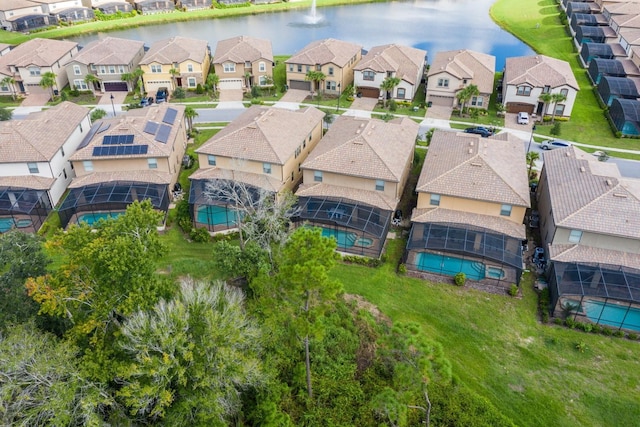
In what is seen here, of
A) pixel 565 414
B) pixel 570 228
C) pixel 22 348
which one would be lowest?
pixel 565 414

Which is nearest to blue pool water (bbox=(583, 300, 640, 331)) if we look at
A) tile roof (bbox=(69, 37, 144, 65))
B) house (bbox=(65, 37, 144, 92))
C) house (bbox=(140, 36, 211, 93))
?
house (bbox=(140, 36, 211, 93))

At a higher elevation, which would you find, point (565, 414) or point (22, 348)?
point (22, 348)

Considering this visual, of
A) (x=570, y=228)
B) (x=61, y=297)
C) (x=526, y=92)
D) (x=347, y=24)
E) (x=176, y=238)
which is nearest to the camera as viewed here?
(x=61, y=297)

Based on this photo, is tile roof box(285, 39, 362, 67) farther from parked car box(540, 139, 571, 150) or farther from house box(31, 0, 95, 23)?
house box(31, 0, 95, 23)

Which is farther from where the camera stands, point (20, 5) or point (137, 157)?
point (20, 5)

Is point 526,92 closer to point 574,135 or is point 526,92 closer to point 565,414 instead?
point 574,135

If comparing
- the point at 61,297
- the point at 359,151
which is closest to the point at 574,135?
the point at 359,151

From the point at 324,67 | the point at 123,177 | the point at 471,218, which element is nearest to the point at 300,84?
the point at 324,67
